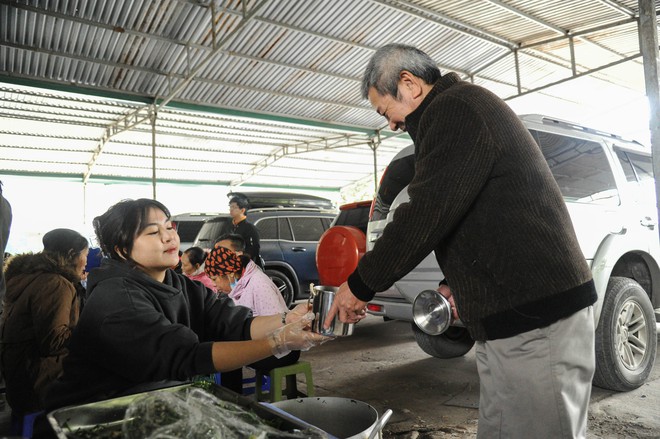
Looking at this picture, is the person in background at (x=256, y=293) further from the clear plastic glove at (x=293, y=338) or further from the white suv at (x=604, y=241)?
the clear plastic glove at (x=293, y=338)

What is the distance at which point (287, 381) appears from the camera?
10.5 feet

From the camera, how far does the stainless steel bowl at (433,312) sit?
8.97 ft

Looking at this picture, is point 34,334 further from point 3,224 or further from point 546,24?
point 546,24

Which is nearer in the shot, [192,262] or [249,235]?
[192,262]

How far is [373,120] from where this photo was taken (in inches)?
576

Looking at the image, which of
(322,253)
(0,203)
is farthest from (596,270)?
(0,203)

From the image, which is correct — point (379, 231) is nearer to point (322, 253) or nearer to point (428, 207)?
point (322, 253)

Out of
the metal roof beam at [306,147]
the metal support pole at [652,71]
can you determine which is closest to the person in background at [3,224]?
the metal support pole at [652,71]

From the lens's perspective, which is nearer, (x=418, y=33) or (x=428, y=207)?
(x=428, y=207)

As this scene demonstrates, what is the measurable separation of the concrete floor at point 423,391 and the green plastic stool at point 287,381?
70 centimetres

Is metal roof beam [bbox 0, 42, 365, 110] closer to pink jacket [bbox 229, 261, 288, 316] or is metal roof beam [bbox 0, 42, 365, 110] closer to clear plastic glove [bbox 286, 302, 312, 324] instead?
pink jacket [bbox 229, 261, 288, 316]

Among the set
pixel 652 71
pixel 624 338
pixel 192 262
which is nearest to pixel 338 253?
pixel 192 262

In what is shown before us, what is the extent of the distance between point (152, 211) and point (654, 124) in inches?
153

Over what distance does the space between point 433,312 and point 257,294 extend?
68.7 inches
